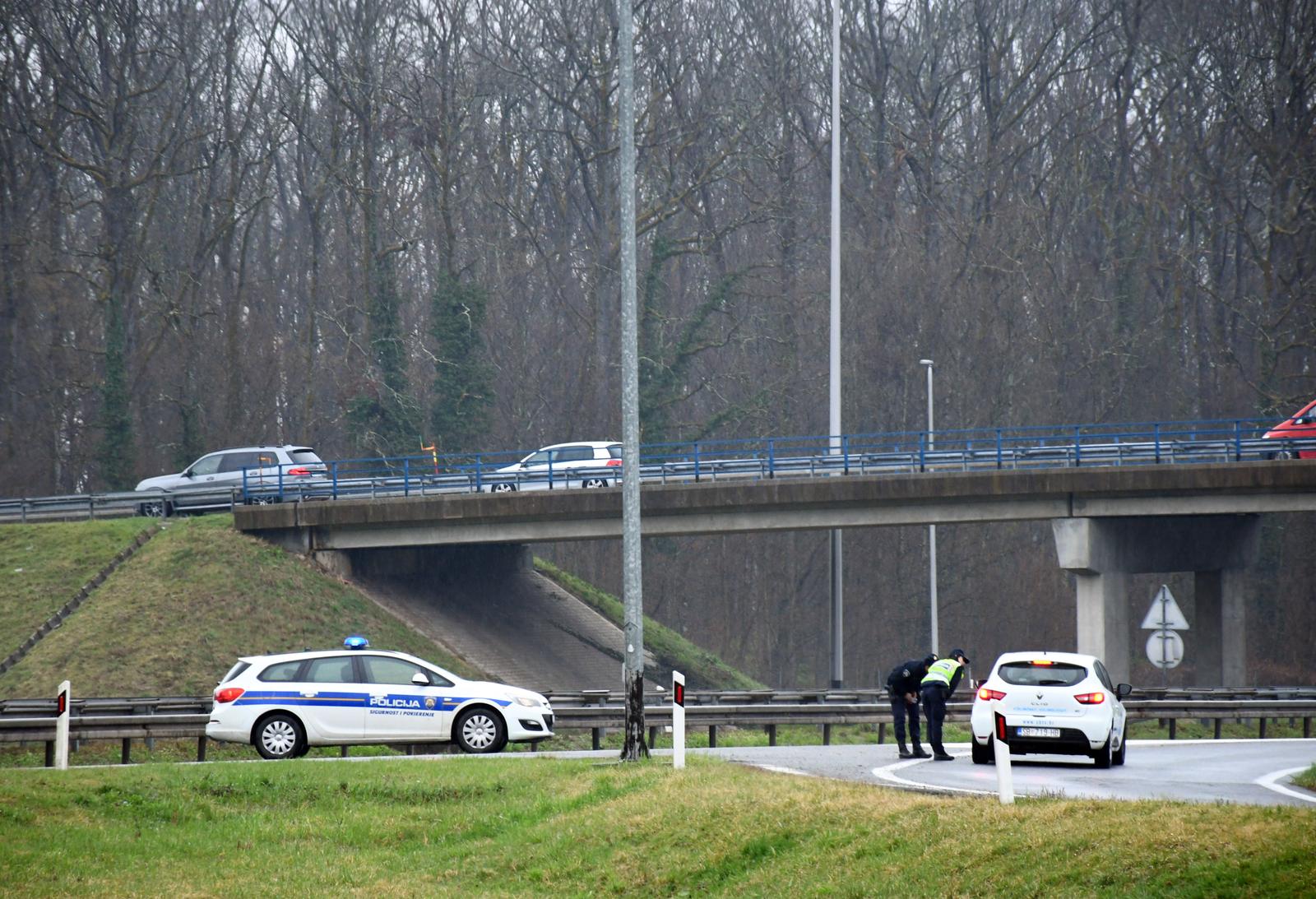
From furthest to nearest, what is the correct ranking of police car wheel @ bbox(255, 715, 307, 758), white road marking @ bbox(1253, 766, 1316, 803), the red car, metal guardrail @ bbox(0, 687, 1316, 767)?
the red car
metal guardrail @ bbox(0, 687, 1316, 767)
police car wheel @ bbox(255, 715, 307, 758)
white road marking @ bbox(1253, 766, 1316, 803)

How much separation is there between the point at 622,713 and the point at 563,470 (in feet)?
54.5

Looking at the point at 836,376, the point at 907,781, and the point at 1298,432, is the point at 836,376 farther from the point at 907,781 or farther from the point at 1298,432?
the point at 907,781

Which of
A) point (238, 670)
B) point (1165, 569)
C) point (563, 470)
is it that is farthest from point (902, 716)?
point (1165, 569)

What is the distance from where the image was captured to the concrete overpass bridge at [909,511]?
35.7m

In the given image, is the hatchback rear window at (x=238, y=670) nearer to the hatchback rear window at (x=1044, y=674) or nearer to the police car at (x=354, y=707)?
the police car at (x=354, y=707)

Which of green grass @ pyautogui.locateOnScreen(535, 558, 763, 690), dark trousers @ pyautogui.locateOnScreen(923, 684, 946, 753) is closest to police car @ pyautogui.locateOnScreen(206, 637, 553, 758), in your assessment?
dark trousers @ pyautogui.locateOnScreen(923, 684, 946, 753)

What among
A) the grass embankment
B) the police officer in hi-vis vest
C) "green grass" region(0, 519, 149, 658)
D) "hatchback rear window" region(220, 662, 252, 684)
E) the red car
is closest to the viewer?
the police officer in hi-vis vest

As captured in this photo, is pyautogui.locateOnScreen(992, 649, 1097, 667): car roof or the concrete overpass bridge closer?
pyautogui.locateOnScreen(992, 649, 1097, 667): car roof

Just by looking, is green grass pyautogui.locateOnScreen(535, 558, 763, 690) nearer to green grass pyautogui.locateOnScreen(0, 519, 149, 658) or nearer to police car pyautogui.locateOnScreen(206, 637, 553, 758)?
green grass pyautogui.locateOnScreen(0, 519, 149, 658)

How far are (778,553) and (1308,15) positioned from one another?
25754 mm

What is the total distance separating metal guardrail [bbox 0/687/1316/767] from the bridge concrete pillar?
5.70 meters

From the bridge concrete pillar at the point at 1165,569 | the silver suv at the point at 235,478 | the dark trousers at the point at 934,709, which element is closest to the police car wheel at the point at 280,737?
the dark trousers at the point at 934,709

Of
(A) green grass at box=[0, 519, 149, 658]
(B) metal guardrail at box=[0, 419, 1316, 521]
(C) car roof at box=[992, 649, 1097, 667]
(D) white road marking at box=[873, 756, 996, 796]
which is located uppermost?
(B) metal guardrail at box=[0, 419, 1316, 521]

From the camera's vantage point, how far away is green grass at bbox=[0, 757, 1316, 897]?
10.0m
